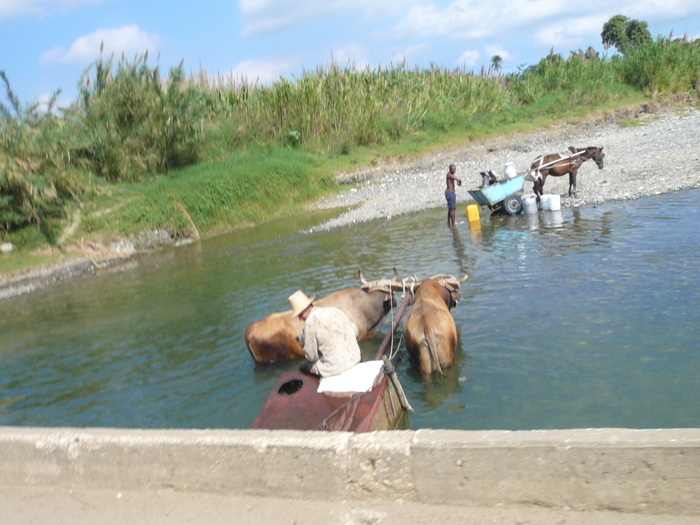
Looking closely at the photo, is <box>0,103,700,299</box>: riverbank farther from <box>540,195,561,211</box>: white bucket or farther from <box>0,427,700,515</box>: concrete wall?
<box>0,427,700,515</box>: concrete wall

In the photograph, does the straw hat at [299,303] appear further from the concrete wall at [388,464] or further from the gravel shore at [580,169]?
the gravel shore at [580,169]

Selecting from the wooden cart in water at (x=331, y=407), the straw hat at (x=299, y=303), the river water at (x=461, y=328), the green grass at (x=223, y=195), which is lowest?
the river water at (x=461, y=328)

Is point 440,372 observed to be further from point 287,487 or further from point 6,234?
point 6,234

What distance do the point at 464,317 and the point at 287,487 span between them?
6269 mm

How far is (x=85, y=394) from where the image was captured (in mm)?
9156

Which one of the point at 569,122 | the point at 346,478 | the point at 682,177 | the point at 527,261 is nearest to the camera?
the point at 346,478

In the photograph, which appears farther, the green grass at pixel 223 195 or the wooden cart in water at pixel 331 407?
the green grass at pixel 223 195

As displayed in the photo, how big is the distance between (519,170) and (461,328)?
1617cm

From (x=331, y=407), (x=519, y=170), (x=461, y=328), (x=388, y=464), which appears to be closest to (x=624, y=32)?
(x=519, y=170)

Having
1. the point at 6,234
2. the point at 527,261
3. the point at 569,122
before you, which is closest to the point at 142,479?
the point at 527,261

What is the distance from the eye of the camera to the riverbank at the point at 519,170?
63.0 ft

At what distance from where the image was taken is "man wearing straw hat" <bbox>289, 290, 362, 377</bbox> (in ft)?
22.2

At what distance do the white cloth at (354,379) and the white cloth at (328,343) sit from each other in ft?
0.26

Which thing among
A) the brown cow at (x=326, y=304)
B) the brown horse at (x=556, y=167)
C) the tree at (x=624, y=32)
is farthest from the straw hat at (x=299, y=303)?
the tree at (x=624, y=32)
